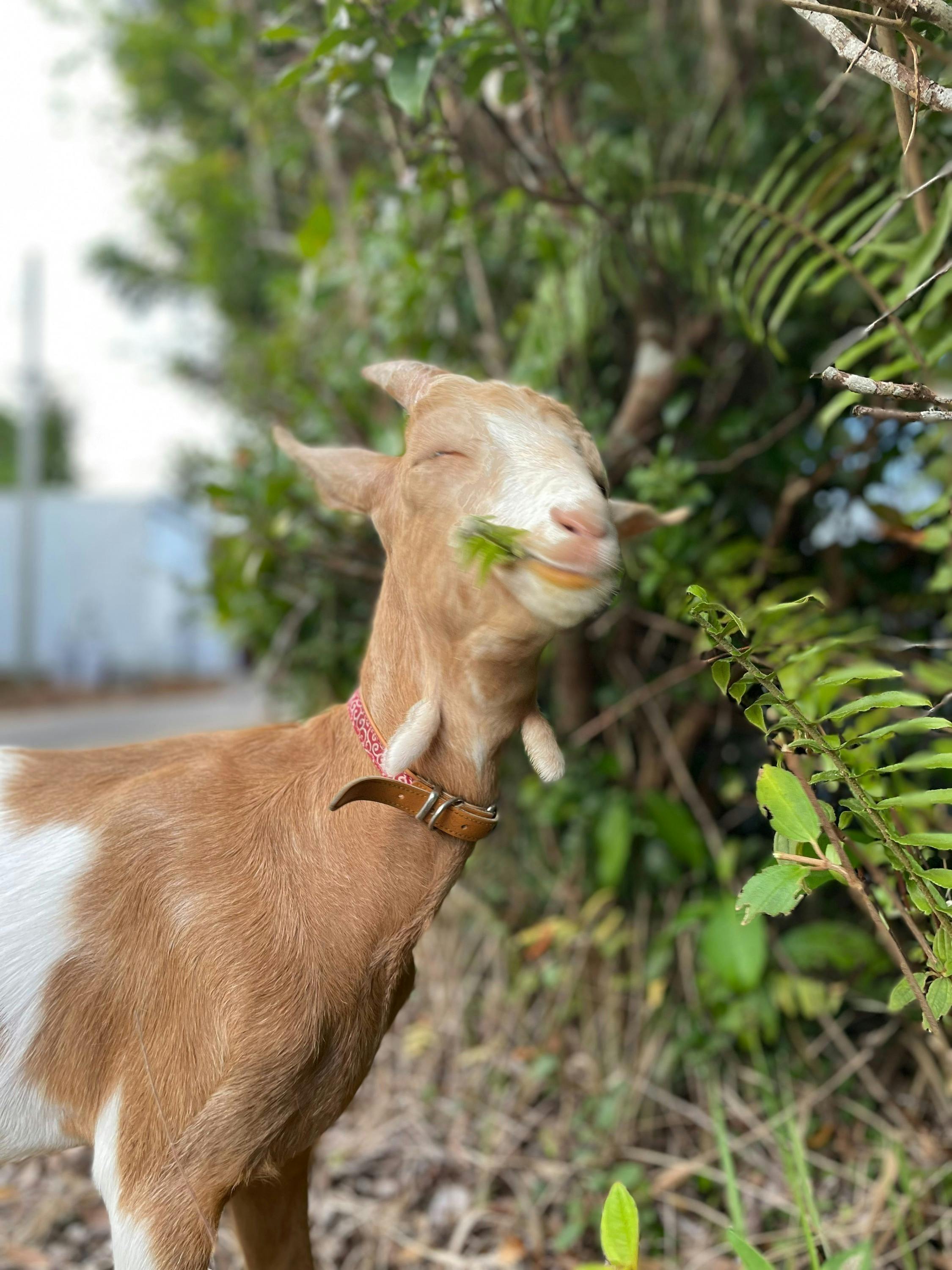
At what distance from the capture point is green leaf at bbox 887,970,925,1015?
1.12m

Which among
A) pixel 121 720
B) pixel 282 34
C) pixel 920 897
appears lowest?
pixel 121 720

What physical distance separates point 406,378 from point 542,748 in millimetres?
472

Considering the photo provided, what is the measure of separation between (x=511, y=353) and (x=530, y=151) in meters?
0.54

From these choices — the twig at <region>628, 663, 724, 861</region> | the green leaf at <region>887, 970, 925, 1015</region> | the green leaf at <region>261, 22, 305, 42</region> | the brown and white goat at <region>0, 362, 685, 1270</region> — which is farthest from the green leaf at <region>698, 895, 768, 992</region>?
the green leaf at <region>261, 22, 305, 42</region>

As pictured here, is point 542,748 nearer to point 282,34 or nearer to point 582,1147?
point 282,34

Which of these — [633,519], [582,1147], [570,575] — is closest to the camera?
[570,575]

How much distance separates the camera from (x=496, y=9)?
156cm

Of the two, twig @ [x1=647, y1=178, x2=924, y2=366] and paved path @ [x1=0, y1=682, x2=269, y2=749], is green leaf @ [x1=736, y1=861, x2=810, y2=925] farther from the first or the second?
paved path @ [x1=0, y1=682, x2=269, y2=749]

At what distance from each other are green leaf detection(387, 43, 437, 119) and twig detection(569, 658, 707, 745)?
1.27 m

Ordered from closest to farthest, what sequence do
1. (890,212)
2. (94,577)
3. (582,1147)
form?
1. (890,212)
2. (582,1147)
3. (94,577)

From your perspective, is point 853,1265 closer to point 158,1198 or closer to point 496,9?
point 158,1198

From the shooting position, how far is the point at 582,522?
0.89m

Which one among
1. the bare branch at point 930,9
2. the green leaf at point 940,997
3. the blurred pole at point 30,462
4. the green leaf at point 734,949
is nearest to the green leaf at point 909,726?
the green leaf at point 940,997

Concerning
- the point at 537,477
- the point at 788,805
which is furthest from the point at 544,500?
the point at 788,805
